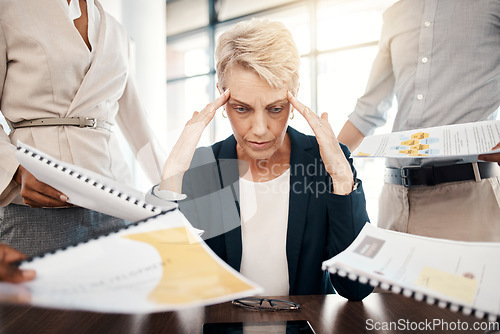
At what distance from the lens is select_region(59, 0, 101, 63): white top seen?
1.09 metres

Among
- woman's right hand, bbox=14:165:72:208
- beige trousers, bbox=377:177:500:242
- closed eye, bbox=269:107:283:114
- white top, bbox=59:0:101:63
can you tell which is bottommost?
beige trousers, bbox=377:177:500:242

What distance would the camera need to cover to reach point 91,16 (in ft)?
3.85

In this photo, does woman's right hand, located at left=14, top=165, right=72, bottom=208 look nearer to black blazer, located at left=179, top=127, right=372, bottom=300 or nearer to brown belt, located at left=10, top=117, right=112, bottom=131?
brown belt, located at left=10, top=117, right=112, bottom=131

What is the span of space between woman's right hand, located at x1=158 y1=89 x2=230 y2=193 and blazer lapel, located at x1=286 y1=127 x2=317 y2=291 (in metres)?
0.39

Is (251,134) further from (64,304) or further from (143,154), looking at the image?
(64,304)

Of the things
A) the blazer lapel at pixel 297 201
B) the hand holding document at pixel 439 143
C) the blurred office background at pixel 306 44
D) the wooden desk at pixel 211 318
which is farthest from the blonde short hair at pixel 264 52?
the blurred office background at pixel 306 44

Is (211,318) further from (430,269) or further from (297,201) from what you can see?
(297,201)

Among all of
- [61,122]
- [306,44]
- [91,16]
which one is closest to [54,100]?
[61,122]

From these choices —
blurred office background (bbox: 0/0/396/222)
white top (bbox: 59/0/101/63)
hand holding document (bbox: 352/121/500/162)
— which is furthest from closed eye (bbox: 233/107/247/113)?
blurred office background (bbox: 0/0/396/222)

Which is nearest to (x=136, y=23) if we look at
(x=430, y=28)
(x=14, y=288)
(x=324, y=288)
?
(x=430, y=28)

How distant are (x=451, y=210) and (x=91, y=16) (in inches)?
61.1

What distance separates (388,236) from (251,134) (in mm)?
618

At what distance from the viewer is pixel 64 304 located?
0.36 m

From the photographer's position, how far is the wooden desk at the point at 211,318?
63 cm
